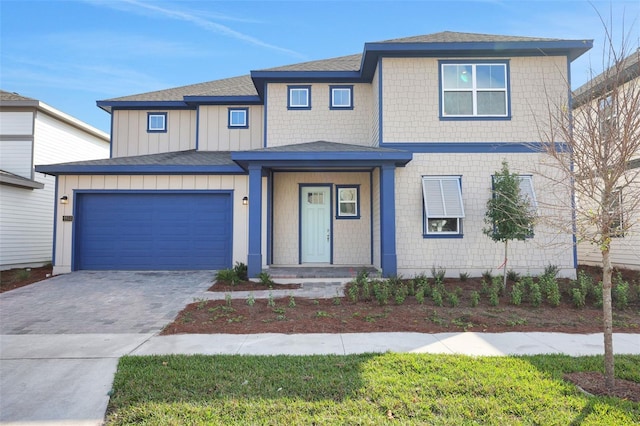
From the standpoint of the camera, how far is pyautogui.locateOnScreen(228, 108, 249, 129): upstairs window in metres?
13.6

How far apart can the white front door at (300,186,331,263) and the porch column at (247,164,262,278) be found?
2.26 metres

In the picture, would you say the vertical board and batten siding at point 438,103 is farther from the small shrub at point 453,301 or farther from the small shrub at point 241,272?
the small shrub at point 241,272

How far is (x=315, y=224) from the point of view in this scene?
1180cm

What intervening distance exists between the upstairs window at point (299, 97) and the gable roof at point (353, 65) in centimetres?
28

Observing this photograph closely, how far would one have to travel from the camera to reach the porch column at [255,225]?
955 cm

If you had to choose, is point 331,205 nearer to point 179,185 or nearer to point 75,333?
point 179,185

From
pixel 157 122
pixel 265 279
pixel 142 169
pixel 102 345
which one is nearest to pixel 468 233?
pixel 265 279

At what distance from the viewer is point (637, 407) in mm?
3285

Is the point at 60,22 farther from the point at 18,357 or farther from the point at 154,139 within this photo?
the point at 18,357

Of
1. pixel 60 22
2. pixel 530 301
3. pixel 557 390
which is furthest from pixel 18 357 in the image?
pixel 60 22

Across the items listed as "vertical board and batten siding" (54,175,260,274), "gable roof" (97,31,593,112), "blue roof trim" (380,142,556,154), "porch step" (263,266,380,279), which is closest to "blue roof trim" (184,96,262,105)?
"gable roof" (97,31,593,112)

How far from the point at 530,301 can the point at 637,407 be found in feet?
14.5

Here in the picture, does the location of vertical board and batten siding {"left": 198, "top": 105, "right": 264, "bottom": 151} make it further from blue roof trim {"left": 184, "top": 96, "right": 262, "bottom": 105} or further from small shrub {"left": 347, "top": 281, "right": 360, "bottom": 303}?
small shrub {"left": 347, "top": 281, "right": 360, "bottom": 303}

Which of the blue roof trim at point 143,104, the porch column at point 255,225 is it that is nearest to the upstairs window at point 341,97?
the porch column at point 255,225
